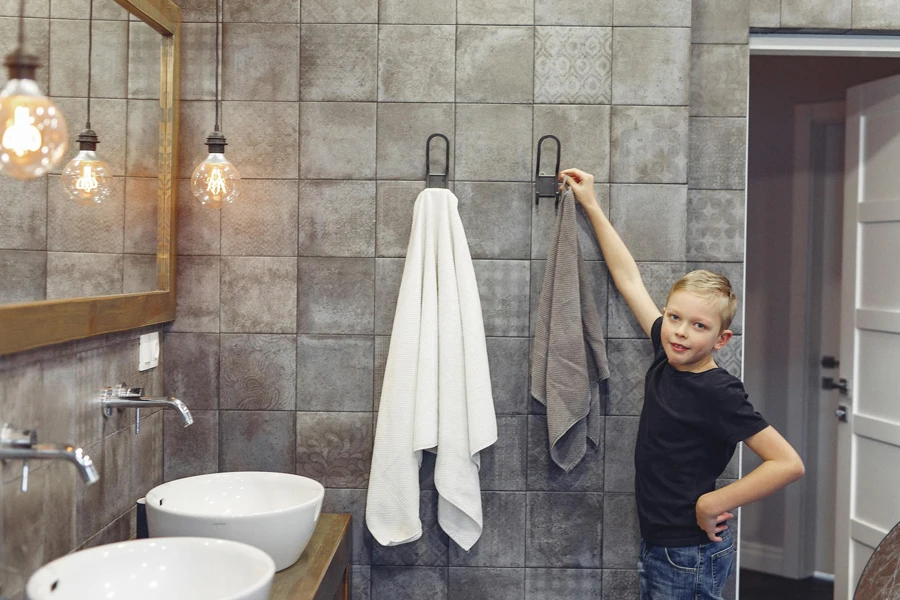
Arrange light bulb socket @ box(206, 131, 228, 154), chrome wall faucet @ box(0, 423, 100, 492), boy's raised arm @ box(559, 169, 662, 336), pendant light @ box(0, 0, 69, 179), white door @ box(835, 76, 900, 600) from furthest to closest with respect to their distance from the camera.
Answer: white door @ box(835, 76, 900, 600) < boy's raised arm @ box(559, 169, 662, 336) < light bulb socket @ box(206, 131, 228, 154) < chrome wall faucet @ box(0, 423, 100, 492) < pendant light @ box(0, 0, 69, 179)

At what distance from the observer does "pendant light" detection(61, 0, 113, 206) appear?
149 centimetres

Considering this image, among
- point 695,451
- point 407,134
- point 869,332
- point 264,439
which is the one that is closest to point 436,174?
point 407,134

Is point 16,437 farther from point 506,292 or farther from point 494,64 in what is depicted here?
point 494,64

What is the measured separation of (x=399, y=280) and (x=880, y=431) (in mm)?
1602

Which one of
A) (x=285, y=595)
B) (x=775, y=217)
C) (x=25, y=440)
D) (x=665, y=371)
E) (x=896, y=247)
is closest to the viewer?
(x=25, y=440)

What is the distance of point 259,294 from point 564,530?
1.01m

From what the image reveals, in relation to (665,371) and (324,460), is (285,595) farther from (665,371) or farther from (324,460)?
→ (665,371)

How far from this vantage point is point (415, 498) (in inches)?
77.7

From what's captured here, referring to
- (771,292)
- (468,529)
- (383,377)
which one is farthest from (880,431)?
(383,377)

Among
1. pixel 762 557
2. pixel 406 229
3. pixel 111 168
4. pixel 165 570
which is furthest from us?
pixel 762 557

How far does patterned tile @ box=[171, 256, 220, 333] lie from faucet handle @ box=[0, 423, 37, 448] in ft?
2.39

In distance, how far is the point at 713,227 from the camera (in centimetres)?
216

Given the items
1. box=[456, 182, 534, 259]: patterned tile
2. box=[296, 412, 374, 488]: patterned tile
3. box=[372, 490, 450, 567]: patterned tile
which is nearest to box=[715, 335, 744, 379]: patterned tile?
box=[456, 182, 534, 259]: patterned tile

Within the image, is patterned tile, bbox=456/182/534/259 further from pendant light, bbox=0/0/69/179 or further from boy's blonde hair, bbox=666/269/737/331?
pendant light, bbox=0/0/69/179
